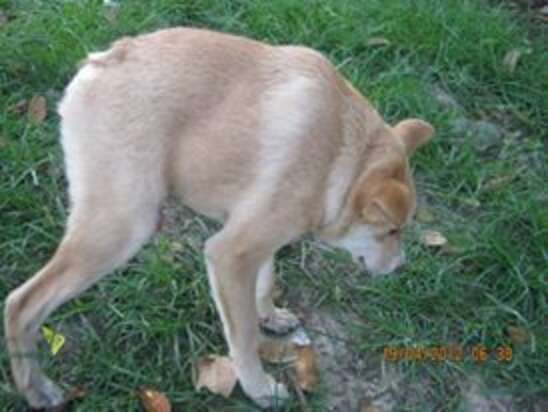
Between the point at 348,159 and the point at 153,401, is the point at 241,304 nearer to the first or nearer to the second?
the point at 153,401

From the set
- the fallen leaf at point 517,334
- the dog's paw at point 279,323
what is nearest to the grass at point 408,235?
the fallen leaf at point 517,334

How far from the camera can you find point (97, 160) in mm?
2959

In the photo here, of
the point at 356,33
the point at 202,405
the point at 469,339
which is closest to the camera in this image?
the point at 202,405

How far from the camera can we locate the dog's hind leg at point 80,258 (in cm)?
293

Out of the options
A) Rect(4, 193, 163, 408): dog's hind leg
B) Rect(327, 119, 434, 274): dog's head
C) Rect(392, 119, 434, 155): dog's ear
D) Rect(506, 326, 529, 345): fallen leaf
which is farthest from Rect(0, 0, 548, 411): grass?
Rect(392, 119, 434, 155): dog's ear

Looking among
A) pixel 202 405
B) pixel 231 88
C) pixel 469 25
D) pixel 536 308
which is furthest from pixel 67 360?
pixel 469 25

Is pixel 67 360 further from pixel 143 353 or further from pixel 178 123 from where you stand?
pixel 178 123

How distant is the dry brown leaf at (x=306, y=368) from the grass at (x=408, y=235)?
0.25 ft

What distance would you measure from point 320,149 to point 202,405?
1.01m

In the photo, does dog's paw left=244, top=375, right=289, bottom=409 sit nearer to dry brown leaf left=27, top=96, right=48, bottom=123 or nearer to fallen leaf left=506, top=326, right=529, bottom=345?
fallen leaf left=506, top=326, right=529, bottom=345

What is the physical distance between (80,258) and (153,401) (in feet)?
2.12

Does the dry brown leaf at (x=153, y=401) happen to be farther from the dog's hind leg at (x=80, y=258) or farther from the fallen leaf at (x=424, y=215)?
the fallen leaf at (x=424, y=215)

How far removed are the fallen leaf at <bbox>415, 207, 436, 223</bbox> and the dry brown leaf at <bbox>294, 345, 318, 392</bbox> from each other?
3.14 ft

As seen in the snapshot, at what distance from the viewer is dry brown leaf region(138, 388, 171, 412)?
3.28m
